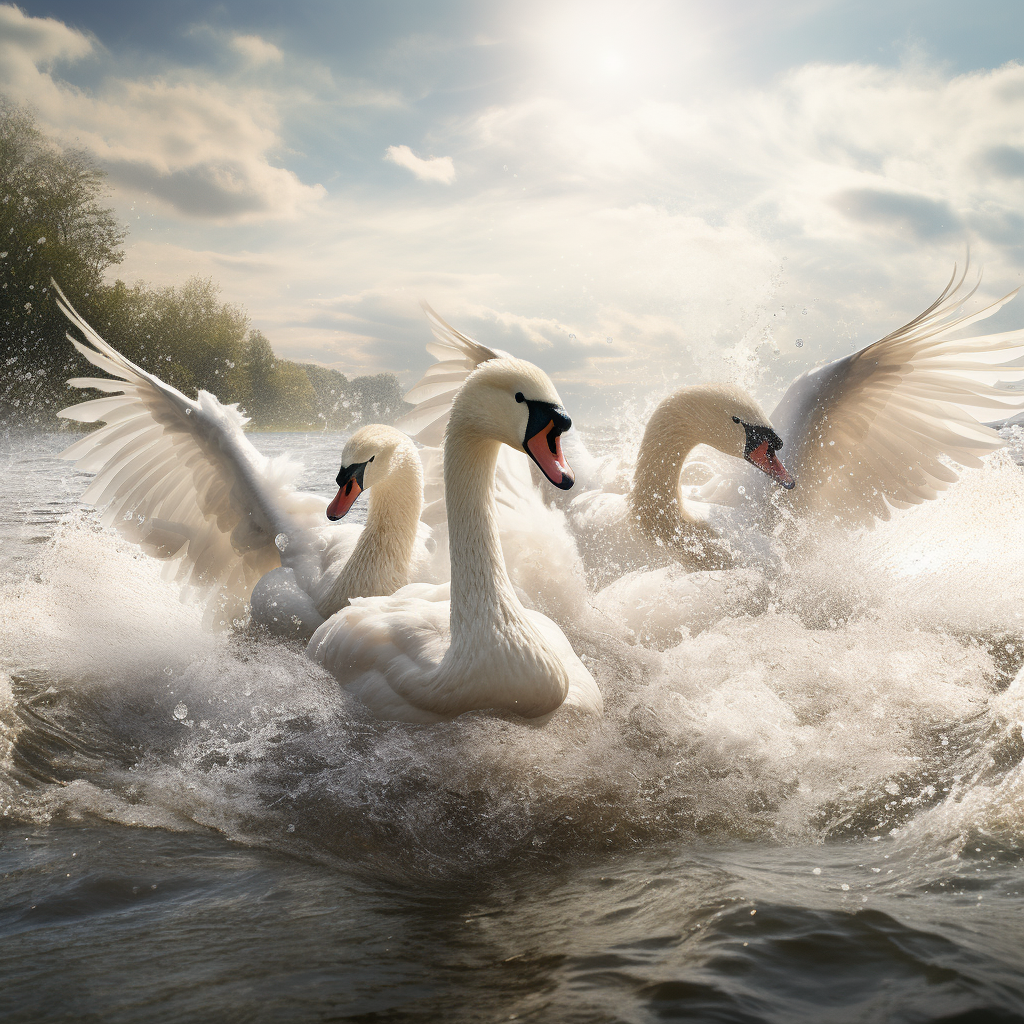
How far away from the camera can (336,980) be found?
1.95m

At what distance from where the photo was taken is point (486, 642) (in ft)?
10.8

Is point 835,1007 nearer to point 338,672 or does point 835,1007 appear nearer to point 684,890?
point 684,890

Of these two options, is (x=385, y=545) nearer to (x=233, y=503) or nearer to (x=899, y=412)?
(x=233, y=503)

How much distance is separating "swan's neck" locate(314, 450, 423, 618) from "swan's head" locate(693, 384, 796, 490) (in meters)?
2.00

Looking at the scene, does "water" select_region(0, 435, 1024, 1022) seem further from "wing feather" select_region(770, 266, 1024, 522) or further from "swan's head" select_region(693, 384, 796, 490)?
"wing feather" select_region(770, 266, 1024, 522)

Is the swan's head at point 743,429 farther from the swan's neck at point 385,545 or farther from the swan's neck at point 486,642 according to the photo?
the swan's neck at point 486,642

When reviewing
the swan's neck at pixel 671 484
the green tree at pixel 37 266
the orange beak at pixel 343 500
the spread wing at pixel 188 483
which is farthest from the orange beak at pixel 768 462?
the green tree at pixel 37 266

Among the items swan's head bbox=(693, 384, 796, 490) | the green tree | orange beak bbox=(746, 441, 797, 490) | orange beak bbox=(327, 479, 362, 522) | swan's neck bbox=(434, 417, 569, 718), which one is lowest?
swan's neck bbox=(434, 417, 569, 718)

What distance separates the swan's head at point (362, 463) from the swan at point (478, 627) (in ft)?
3.63

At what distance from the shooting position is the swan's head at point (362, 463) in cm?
498

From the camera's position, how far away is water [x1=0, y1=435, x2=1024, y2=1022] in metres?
1.88

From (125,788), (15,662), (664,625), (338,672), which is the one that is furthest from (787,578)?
(15,662)

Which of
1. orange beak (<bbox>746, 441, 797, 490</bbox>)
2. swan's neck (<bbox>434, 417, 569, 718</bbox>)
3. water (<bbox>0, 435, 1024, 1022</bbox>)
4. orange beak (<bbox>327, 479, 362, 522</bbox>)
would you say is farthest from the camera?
orange beak (<bbox>746, 441, 797, 490</bbox>)

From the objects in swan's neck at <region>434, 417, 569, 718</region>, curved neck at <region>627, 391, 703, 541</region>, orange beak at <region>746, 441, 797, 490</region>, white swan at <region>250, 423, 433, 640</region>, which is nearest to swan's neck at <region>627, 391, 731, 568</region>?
curved neck at <region>627, 391, 703, 541</region>
